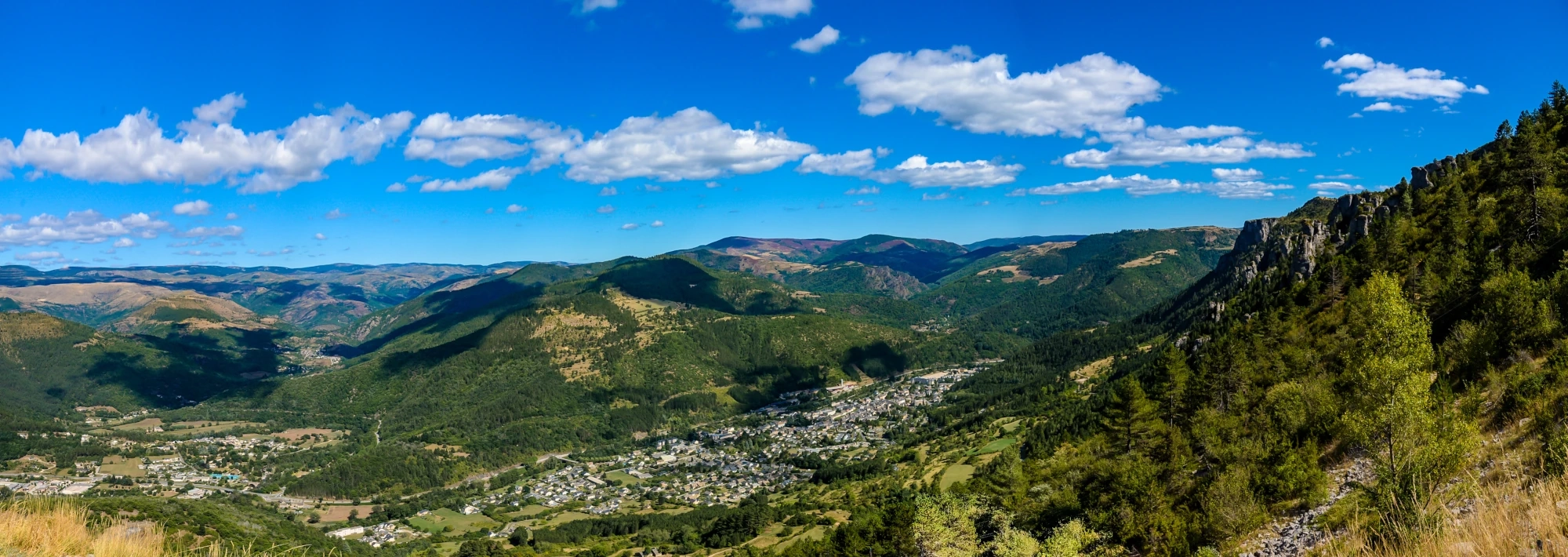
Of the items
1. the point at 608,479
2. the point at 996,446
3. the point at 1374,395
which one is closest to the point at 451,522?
the point at 608,479

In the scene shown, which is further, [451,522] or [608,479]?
[608,479]

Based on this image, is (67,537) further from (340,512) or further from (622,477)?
(340,512)

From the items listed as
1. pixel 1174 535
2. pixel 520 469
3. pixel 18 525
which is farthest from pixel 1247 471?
pixel 520 469

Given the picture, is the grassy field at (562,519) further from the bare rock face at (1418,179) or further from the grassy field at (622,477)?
the bare rock face at (1418,179)

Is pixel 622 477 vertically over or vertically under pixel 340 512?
over

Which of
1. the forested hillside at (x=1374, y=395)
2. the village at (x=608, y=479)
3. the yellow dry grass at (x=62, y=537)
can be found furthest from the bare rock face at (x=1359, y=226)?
the yellow dry grass at (x=62, y=537)

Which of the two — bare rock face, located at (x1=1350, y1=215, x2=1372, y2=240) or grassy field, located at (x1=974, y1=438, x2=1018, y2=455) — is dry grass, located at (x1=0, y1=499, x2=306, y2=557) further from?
grassy field, located at (x1=974, y1=438, x2=1018, y2=455)

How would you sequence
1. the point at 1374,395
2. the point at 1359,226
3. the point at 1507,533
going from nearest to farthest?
the point at 1507,533
the point at 1374,395
the point at 1359,226
